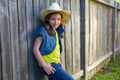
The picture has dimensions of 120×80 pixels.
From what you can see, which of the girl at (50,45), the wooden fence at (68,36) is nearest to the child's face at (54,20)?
the girl at (50,45)

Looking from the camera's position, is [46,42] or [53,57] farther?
[53,57]

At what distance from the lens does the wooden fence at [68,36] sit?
124 inches

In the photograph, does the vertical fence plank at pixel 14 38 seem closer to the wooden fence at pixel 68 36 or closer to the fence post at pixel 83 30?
the wooden fence at pixel 68 36

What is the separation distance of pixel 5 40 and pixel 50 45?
85cm

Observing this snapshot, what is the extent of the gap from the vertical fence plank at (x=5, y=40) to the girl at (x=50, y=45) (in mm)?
519

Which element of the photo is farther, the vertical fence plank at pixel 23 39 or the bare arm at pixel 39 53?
the bare arm at pixel 39 53

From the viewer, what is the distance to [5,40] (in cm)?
309

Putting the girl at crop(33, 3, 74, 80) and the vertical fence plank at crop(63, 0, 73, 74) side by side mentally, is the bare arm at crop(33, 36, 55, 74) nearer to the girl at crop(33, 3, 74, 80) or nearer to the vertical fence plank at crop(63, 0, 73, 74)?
the girl at crop(33, 3, 74, 80)

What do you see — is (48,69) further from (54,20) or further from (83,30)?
(83,30)

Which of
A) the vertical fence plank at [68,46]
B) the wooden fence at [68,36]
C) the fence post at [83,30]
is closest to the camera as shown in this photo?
the wooden fence at [68,36]

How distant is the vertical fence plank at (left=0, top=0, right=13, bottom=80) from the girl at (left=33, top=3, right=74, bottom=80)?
519 mm

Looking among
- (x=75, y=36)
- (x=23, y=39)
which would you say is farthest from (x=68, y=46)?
(x=23, y=39)

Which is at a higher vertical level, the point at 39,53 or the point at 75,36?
the point at 75,36

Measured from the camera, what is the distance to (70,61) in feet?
16.6
